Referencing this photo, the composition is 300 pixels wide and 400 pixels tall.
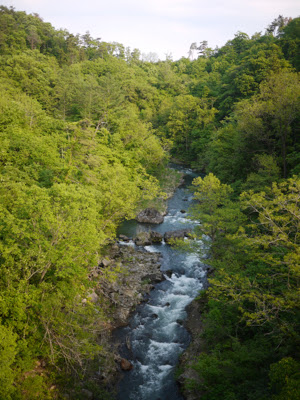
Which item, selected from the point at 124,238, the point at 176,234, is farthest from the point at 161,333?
the point at 176,234

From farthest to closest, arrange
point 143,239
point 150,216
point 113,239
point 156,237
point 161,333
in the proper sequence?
point 150,216, point 156,237, point 143,239, point 113,239, point 161,333

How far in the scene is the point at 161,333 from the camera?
16.3 meters

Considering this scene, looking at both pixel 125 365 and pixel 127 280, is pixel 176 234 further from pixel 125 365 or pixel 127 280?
pixel 125 365

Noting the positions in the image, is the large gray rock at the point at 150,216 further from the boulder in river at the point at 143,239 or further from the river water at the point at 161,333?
the river water at the point at 161,333

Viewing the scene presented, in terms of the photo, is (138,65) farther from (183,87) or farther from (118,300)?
(118,300)

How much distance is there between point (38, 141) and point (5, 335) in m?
15.8

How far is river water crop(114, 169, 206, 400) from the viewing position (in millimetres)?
12875

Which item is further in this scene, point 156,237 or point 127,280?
point 156,237

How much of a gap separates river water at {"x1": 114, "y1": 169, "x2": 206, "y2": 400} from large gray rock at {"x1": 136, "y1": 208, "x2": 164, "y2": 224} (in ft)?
18.9

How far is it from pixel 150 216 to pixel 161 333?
17216mm

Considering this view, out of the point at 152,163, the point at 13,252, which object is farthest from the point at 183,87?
the point at 13,252

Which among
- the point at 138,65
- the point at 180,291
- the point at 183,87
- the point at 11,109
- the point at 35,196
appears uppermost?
the point at 138,65

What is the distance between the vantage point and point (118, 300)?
18141 millimetres

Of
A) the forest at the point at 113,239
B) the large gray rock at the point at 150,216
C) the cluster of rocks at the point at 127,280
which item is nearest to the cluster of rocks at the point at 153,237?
the cluster of rocks at the point at 127,280
